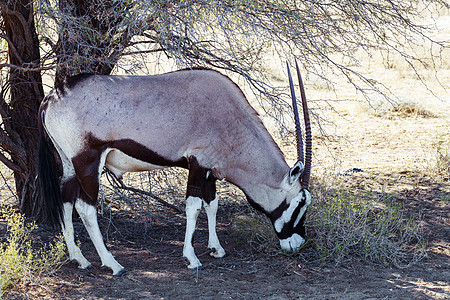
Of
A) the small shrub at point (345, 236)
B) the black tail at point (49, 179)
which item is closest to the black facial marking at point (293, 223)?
the small shrub at point (345, 236)

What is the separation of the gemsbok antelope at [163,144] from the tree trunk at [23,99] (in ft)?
3.61

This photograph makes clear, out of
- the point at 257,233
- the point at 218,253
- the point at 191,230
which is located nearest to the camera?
the point at 191,230

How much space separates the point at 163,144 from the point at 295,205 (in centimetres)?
125

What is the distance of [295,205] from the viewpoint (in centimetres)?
484

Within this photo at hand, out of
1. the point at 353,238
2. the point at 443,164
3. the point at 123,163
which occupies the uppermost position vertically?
the point at 443,164

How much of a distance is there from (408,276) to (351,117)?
6.54m

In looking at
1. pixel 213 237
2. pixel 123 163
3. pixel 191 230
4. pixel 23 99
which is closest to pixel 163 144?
pixel 123 163

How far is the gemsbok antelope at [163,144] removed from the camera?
4.59m

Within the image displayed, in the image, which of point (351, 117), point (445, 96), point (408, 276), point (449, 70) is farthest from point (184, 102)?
point (449, 70)

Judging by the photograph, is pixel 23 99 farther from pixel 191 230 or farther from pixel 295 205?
pixel 295 205

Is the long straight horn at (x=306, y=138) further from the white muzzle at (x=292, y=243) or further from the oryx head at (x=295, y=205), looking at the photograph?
the white muzzle at (x=292, y=243)

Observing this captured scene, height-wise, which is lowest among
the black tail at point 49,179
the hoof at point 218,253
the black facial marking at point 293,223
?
the hoof at point 218,253

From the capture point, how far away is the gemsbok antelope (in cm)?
459

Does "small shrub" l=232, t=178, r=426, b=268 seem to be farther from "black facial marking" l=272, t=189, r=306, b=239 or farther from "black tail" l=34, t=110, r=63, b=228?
"black tail" l=34, t=110, r=63, b=228
